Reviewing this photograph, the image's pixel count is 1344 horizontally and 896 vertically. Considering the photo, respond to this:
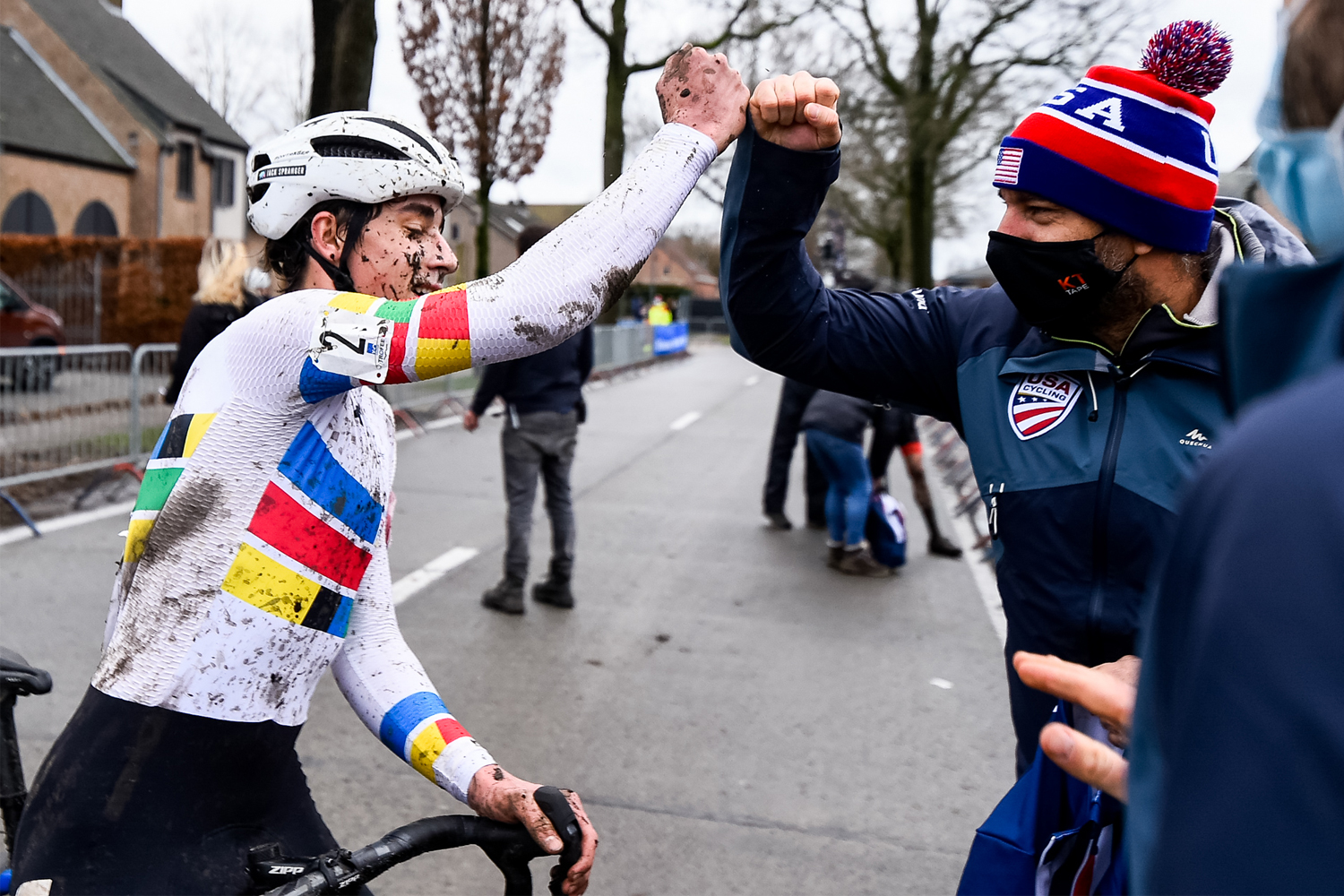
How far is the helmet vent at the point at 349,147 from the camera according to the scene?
180cm

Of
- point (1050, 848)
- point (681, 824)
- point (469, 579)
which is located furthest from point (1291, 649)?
point (469, 579)

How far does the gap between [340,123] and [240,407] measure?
1.67 ft

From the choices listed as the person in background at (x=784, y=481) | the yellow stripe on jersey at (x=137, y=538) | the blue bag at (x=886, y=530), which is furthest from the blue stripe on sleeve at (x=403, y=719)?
the person in background at (x=784, y=481)

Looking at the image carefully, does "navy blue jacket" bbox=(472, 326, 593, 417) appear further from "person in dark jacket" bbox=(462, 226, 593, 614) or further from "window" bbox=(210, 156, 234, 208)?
"window" bbox=(210, 156, 234, 208)

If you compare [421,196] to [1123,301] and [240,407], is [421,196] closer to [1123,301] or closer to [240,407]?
[240,407]

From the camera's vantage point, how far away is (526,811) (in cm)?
172

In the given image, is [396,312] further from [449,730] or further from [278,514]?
[449,730]

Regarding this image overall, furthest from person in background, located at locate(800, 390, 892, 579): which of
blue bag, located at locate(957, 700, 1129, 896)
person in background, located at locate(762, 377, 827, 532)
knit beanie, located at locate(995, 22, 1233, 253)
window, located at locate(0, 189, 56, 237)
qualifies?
window, located at locate(0, 189, 56, 237)

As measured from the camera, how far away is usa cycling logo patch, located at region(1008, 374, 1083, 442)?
1.91 meters

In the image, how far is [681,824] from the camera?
4.05 m

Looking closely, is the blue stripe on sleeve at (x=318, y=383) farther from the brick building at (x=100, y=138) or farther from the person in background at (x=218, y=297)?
the brick building at (x=100, y=138)

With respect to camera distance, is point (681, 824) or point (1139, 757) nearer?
point (1139, 757)

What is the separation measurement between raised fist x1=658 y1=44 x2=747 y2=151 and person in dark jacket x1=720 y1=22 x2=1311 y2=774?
0.67ft

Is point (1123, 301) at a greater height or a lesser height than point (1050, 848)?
greater
